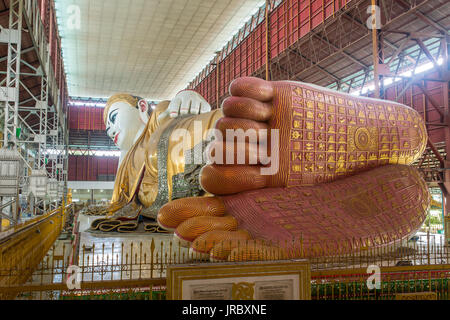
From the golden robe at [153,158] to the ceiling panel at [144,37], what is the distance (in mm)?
7189

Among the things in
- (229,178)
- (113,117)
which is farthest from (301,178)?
(113,117)

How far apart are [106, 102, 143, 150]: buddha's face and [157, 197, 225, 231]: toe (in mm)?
5492

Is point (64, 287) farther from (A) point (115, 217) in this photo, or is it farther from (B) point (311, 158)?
(A) point (115, 217)

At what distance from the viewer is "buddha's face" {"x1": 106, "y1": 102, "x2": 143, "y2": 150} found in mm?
8836

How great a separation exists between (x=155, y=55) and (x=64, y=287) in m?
15.8

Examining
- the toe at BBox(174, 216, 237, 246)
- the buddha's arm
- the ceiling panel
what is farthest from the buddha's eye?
the toe at BBox(174, 216, 237, 246)

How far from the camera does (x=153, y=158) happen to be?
6.75m

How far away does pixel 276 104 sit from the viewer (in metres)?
4.05

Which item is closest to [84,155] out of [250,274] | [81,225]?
[81,225]

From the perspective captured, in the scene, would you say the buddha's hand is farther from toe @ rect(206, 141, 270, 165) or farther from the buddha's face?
toe @ rect(206, 141, 270, 165)

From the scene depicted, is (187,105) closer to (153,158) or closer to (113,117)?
(153,158)

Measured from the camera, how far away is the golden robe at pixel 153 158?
593cm

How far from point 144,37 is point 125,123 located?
7.51 meters

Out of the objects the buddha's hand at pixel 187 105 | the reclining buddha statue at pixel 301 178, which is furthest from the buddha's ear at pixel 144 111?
the reclining buddha statue at pixel 301 178
